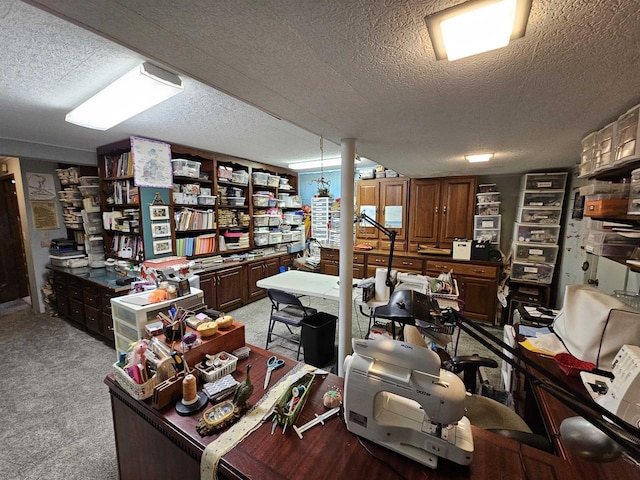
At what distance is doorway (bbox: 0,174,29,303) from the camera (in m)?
4.12

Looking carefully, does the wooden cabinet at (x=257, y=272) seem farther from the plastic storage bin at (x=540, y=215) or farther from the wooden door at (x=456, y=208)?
the plastic storage bin at (x=540, y=215)

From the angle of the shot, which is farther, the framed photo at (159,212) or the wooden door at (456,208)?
the wooden door at (456,208)

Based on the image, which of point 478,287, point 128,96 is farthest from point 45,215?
point 478,287

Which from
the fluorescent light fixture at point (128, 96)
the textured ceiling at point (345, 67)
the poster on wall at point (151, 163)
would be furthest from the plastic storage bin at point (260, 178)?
the fluorescent light fixture at point (128, 96)

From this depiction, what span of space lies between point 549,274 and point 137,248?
527 centimetres

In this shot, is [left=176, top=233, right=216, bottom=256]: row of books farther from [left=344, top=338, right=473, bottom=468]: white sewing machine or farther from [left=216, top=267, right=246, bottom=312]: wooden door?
[left=344, top=338, right=473, bottom=468]: white sewing machine

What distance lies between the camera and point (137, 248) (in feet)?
10.6

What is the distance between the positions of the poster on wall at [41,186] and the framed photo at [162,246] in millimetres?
2129

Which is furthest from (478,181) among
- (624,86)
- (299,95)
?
(299,95)

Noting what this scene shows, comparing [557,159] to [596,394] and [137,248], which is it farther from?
[137,248]

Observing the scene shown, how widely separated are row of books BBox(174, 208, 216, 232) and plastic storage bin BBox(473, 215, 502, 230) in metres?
3.93

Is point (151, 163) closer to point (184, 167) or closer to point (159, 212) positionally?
point (184, 167)

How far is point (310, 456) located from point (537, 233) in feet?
12.9

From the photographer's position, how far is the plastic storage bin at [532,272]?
10.9 ft
